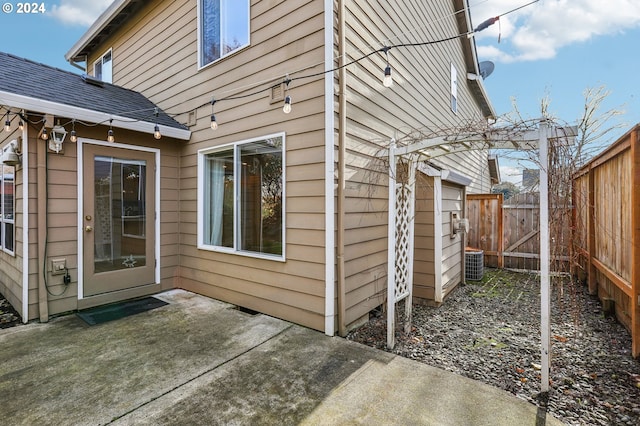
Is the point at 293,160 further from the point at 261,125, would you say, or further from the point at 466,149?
the point at 466,149

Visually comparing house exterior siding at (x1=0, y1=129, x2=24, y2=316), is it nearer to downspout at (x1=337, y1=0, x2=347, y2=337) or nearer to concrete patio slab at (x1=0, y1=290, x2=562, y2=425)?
concrete patio slab at (x1=0, y1=290, x2=562, y2=425)

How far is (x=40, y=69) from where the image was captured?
4.66 m

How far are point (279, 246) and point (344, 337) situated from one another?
4.16ft

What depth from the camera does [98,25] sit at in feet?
21.3

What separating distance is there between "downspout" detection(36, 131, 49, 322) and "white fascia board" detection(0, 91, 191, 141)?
424 millimetres

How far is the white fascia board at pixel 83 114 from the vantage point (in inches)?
127

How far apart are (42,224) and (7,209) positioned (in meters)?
1.29

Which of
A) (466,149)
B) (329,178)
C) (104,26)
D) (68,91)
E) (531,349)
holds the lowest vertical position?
(531,349)

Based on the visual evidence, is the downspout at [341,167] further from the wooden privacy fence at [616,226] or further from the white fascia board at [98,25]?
the white fascia board at [98,25]

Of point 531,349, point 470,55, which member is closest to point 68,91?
point 531,349

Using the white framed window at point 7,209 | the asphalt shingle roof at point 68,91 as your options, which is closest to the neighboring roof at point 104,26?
the asphalt shingle roof at point 68,91

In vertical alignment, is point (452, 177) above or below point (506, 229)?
above

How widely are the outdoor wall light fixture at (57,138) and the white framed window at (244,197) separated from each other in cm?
158

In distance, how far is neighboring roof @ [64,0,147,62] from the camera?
19.3 ft
